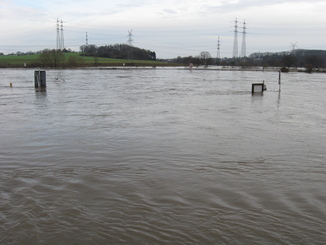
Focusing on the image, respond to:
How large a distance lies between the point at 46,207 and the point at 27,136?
611 cm

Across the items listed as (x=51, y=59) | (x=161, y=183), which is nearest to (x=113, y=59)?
(x=51, y=59)

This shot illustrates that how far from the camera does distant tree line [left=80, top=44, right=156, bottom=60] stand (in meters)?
166

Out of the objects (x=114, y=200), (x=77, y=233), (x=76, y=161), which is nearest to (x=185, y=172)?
(x=114, y=200)

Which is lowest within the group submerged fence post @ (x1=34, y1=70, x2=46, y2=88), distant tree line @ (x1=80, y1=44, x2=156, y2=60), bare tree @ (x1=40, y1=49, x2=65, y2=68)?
submerged fence post @ (x1=34, y1=70, x2=46, y2=88)

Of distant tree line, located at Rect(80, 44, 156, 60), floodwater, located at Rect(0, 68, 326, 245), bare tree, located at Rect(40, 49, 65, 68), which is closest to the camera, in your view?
floodwater, located at Rect(0, 68, 326, 245)

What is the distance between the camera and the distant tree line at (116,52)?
16600 centimetres

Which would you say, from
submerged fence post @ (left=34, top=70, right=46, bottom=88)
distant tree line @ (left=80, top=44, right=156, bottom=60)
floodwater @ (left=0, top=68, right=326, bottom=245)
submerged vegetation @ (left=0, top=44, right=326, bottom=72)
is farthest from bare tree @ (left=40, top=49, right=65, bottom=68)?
floodwater @ (left=0, top=68, right=326, bottom=245)

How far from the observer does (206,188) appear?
6.64 m

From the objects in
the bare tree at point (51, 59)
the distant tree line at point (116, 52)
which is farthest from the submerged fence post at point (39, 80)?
the distant tree line at point (116, 52)

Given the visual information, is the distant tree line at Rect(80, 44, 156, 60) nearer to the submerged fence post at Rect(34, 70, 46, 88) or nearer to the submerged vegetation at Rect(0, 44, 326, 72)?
the submerged vegetation at Rect(0, 44, 326, 72)

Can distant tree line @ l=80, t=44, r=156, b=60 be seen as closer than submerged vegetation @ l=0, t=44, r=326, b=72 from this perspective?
No

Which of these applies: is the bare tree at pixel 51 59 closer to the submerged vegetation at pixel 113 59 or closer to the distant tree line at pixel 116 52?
the submerged vegetation at pixel 113 59

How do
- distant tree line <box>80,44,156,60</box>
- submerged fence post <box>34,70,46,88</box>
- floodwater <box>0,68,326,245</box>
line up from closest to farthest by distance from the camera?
floodwater <box>0,68,326,245</box> < submerged fence post <box>34,70,46,88</box> < distant tree line <box>80,44,156,60</box>

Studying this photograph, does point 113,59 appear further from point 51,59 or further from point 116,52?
point 51,59
